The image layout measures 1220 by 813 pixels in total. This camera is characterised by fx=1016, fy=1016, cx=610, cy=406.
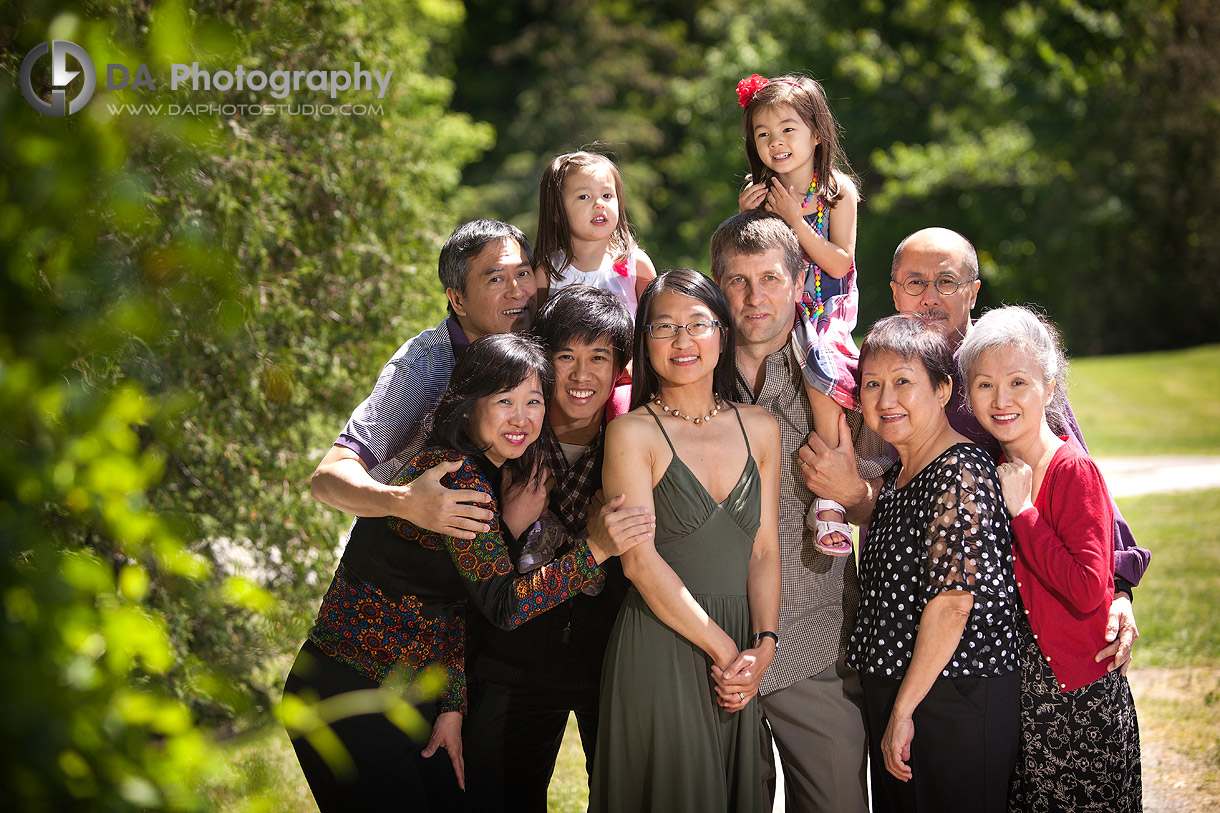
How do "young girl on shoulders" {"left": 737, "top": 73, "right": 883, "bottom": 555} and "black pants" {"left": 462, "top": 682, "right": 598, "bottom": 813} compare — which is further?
"young girl on shoulders" {"left": 737, "top": 73, "right": 883, "bottom": 555}

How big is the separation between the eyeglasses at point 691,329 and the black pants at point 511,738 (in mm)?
1332

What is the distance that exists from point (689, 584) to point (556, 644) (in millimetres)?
674

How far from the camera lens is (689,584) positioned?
3.25 m

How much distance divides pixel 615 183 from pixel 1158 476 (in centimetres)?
1121

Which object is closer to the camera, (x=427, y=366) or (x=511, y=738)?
(x=511, y=738)

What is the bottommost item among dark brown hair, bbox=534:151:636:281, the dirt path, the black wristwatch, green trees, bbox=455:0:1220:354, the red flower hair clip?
the dirt path

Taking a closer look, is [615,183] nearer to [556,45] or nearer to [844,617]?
[844,617]

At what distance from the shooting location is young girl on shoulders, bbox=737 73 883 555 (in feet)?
13.2

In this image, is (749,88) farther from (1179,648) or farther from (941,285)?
(1179,648)

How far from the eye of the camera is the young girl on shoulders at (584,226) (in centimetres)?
430

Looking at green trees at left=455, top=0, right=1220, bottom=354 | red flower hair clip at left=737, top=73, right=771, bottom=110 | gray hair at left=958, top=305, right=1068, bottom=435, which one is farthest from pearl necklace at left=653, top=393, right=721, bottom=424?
green trees at left=455, top=0, right=1220, bottom=354

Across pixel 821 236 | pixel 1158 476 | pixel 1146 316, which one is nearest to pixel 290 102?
pixel 821 236

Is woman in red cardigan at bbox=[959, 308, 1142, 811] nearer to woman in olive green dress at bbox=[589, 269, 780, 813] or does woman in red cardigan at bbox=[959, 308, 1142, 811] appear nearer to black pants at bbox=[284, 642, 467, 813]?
woman in olive green dress at bbox=[589, 269, 780, 813]

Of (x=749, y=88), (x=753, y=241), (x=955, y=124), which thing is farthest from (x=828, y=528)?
(x=955, y=124)
